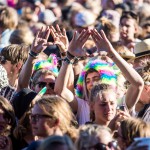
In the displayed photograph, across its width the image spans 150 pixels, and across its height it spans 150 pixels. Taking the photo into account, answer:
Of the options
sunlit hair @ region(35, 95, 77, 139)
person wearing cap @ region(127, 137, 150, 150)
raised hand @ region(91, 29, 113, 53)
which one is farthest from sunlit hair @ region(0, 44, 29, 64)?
person wearing cap @ region(127, 137, 150, 150)

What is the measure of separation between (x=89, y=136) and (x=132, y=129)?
508 millimetres

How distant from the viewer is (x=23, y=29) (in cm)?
1179

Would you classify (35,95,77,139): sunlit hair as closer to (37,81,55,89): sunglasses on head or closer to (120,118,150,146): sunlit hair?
(120,118,150,146): sunlit hair

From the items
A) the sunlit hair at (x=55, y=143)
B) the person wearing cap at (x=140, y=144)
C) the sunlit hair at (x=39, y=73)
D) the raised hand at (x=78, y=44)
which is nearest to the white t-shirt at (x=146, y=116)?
the raised hand at (x=78, y=44)

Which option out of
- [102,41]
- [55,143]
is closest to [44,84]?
[102,41]

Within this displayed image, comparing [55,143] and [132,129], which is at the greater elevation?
[55,143]

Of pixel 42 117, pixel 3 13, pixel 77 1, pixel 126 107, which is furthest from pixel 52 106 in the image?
pixel 77 1

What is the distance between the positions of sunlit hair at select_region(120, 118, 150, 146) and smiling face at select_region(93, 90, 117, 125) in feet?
2.86

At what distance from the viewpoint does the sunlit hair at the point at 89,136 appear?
5.78m

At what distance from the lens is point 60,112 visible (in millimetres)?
6715

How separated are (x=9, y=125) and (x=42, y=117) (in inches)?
20.4

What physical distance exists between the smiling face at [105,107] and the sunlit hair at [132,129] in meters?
0.87

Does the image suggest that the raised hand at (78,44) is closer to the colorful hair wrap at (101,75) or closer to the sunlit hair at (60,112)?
the colorful hair wrap at (101,75)

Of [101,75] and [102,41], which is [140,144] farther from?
[101,75]
